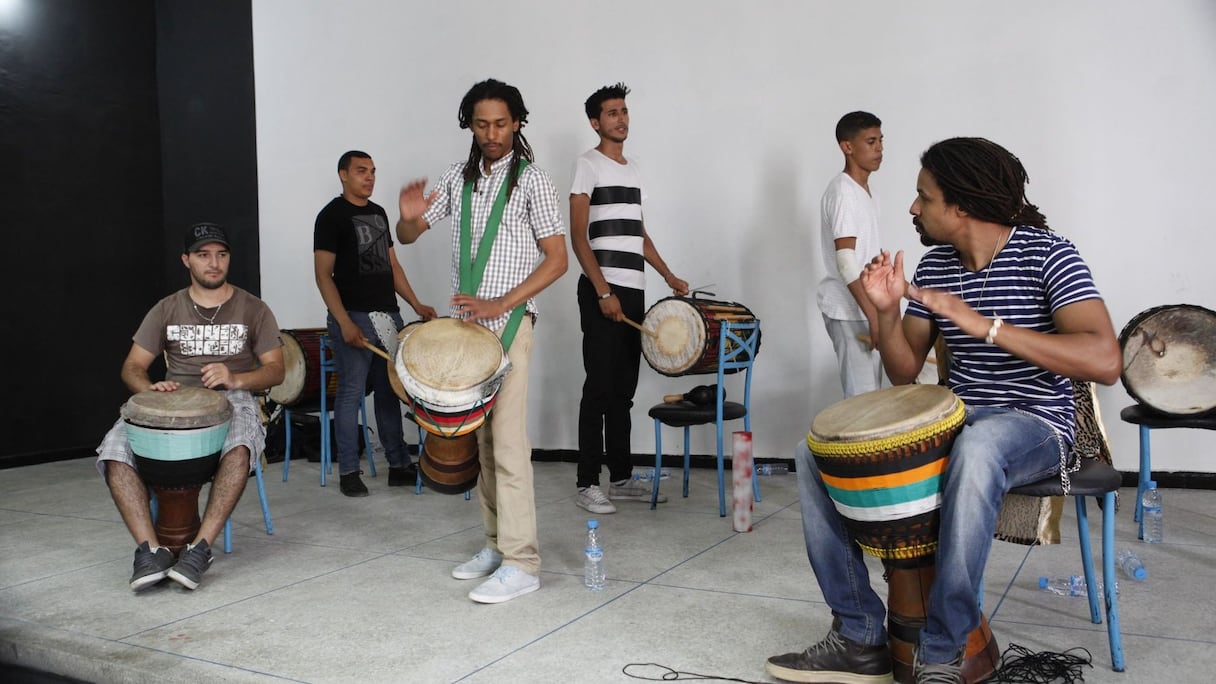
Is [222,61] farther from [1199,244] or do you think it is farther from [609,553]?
[1199,244]

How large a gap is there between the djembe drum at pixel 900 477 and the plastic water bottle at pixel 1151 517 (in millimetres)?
1609

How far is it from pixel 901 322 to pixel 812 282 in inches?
108

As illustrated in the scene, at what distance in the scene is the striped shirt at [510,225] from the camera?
116 inches

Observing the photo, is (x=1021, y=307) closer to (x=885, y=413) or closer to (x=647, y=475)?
(x=885, y=413)

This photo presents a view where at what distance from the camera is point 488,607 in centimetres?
279

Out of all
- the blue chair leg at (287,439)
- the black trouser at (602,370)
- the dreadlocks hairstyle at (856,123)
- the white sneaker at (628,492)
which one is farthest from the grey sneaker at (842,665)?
the blue chair leg at (287,439)

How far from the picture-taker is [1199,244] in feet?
14.0

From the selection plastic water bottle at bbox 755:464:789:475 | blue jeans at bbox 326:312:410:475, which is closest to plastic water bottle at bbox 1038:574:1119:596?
plastic water bottle at bbox 755:464:789:475

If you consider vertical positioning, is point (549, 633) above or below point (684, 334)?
below

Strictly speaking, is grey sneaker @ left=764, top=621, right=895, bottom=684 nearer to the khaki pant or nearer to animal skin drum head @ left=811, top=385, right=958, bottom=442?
animal skin drum head @ left=811, top=385, right=958, bottom=442

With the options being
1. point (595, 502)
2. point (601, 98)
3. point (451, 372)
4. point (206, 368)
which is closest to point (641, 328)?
point (595, 502)

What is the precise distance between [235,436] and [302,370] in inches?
70.4

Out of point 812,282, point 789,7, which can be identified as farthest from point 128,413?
point 789,7

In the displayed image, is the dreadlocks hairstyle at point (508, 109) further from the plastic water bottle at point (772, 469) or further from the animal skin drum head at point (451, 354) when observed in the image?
the plastic water bottle at point (772, 469)
